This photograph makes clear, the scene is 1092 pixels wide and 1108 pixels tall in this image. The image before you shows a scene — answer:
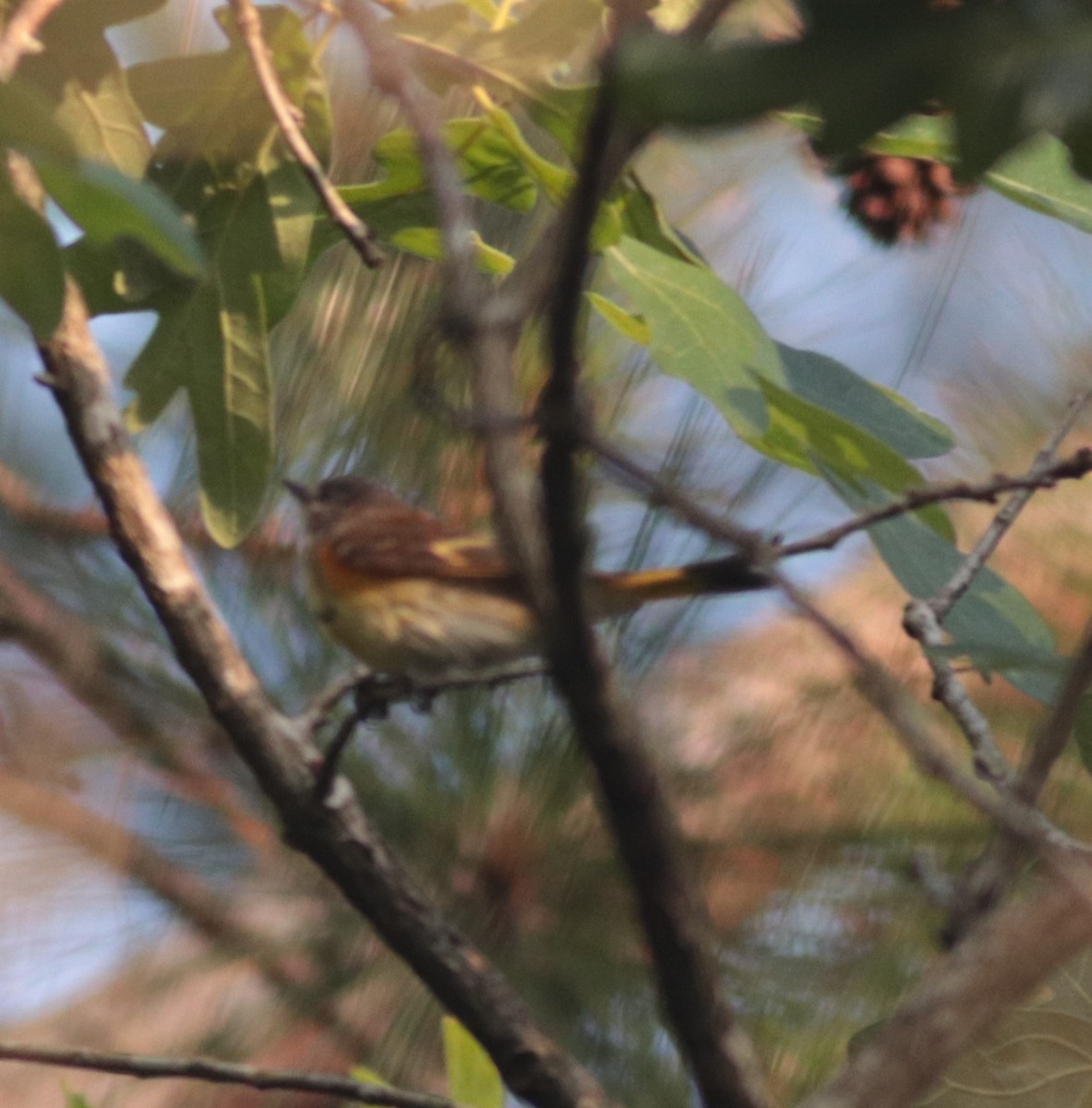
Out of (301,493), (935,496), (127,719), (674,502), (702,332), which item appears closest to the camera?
(674,502)

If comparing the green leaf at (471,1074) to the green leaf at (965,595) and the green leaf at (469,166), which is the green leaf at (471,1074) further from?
the green leaf at (469,166)

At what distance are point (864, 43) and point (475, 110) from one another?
66.7 inches

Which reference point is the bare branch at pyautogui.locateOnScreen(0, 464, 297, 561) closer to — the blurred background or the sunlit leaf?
the blurred background

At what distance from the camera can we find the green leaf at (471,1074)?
123cm

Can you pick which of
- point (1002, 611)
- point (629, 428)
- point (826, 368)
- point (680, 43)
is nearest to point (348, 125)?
point (629, 428)

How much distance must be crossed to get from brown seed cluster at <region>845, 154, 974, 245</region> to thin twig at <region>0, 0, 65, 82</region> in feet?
4.24

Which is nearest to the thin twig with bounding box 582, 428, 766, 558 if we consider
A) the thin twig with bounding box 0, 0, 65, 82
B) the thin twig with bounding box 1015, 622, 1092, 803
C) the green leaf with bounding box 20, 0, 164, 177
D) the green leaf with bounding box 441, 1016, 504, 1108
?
the thin twig with bounding box 1015, 622, 1092, 803

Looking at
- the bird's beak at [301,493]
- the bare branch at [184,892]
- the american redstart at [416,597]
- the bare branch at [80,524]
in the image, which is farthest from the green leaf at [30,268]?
the bare branch at [184,892]

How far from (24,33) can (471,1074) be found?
2.85 feet

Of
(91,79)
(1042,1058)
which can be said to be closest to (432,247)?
(91,79)

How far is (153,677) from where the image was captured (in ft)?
7.41

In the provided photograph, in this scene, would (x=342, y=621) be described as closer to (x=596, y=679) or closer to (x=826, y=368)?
(x=826, y=368)

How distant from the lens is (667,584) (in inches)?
51.9

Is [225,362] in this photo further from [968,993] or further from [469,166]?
[968,993]
